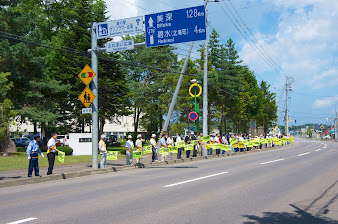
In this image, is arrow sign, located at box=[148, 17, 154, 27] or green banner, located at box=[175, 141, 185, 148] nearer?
arrow sign, located at box=[148, 17, 154, 27]

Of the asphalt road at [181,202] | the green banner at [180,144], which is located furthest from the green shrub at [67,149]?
the asphalt road at [181,202]

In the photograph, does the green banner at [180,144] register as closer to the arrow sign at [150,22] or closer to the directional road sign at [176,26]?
the directional road sign at [176,26]

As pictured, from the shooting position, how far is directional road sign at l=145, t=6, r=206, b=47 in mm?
15039

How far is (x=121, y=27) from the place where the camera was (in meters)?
16.3

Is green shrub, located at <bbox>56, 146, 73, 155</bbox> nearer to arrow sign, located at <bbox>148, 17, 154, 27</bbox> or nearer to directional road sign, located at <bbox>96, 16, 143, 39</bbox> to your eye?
A: directional road sign, located at <bbox>96, 16, 143, 39</bbox>

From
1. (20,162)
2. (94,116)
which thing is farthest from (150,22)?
(20,162)

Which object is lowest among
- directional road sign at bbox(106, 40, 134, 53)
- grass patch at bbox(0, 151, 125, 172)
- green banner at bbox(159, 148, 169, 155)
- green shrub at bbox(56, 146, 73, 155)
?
grass patch at bbox(0, 151, 125, 172)

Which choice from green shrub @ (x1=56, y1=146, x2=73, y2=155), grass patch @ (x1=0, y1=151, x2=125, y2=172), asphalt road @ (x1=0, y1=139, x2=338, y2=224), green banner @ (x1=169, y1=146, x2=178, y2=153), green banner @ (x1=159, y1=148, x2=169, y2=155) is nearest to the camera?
→ asphalt road @ (x1=0, y1=139, x2=338, y2=224)

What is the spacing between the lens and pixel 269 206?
7703 millimetres

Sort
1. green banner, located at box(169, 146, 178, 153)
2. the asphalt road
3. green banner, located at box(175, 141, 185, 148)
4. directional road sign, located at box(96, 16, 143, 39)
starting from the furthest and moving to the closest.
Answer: green banner, located at box(175, 141, 185, 148), green banner, located at box(169, 146, 178, 153), directional road sign, located at box(96, 16, 143, 39), the asphalt road

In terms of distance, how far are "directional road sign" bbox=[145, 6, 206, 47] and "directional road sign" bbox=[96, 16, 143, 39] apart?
0.45m

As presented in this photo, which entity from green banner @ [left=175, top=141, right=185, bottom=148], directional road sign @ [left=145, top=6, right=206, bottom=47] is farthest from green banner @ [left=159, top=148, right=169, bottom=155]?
directional road sign @ [left=145, top=6, right=206, bottom=47]

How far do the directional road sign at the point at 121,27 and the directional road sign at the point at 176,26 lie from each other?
0.45m

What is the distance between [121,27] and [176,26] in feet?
9.16
